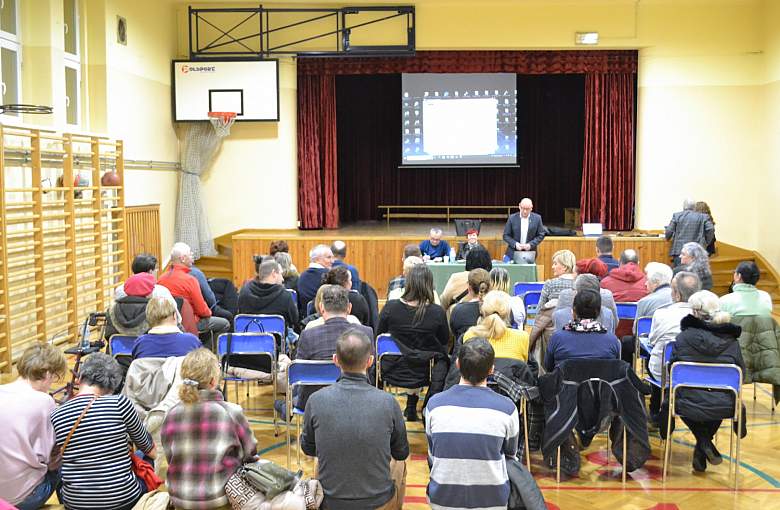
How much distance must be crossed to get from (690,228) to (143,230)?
7.73m

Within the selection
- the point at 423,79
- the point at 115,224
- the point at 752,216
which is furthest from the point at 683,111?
the point at 115,224

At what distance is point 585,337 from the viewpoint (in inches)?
197

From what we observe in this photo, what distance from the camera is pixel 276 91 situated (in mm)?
13125

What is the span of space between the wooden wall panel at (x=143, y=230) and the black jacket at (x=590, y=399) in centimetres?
751

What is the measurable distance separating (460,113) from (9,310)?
8994 mm

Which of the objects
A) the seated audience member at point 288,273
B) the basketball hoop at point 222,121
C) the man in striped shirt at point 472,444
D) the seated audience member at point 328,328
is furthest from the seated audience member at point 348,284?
the basketball hoop at point 222,121

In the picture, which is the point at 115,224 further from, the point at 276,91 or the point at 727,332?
the point at 727,332

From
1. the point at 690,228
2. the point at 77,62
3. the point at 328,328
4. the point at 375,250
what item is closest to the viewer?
the point at 328,328

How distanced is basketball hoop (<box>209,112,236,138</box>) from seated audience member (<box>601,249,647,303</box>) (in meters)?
7.64

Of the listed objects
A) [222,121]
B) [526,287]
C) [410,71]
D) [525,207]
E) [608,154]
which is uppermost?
[410,71]

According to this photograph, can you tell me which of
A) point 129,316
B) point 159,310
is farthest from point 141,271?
point 159,310

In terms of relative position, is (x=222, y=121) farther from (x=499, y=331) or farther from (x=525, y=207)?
(x=499, y=331)

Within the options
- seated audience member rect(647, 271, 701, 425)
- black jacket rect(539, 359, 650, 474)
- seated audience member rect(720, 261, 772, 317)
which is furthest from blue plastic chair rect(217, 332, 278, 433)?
seated audience member rect(720, 261, 772, 317)

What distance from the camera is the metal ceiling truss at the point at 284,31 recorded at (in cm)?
1315
